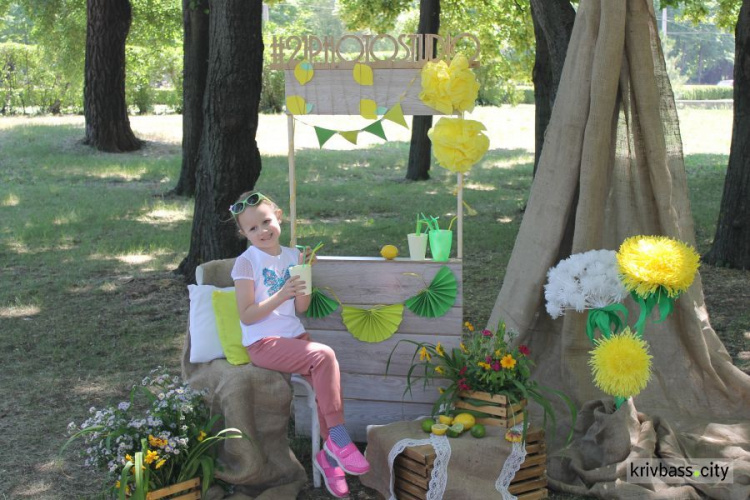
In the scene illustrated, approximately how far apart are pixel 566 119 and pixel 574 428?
54.8 inches

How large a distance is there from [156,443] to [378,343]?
1.15m

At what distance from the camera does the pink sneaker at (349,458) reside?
3.23m

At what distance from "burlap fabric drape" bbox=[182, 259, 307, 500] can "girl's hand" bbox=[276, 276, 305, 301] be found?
0.31 m

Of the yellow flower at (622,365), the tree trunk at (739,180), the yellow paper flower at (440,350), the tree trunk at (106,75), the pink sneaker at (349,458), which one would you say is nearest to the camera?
the yellow flower at (622,365)

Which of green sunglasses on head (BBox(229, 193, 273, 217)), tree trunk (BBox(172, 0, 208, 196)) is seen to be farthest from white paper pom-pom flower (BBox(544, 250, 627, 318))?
tree trunk (BBox(172, 0, 208, 196))

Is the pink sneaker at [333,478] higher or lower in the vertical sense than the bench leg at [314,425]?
lower

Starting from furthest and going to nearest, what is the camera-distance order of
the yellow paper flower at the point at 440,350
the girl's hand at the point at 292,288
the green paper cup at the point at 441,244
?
the green paper cup at the point at 441,244, the yellow paper flower at the point at 440,350, the girl's hand at the point at 292,288

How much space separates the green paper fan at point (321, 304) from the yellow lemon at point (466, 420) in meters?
0.79

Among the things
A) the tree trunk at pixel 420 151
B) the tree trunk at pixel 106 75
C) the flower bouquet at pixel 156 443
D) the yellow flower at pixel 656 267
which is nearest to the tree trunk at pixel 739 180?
the yellow flower at pixel 656 267

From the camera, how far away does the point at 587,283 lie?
10.5 feet

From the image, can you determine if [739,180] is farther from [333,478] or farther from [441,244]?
[333,478]

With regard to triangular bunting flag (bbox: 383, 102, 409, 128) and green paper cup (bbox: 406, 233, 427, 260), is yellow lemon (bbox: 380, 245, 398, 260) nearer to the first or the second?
green paper cup (bbox: 406, 233, 427, 260)

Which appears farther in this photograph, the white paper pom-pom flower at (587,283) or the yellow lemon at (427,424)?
the yellow lemon at (427,424)

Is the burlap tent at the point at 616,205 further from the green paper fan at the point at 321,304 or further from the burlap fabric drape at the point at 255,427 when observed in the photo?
the burlap fabric drape at the point at 255,427
